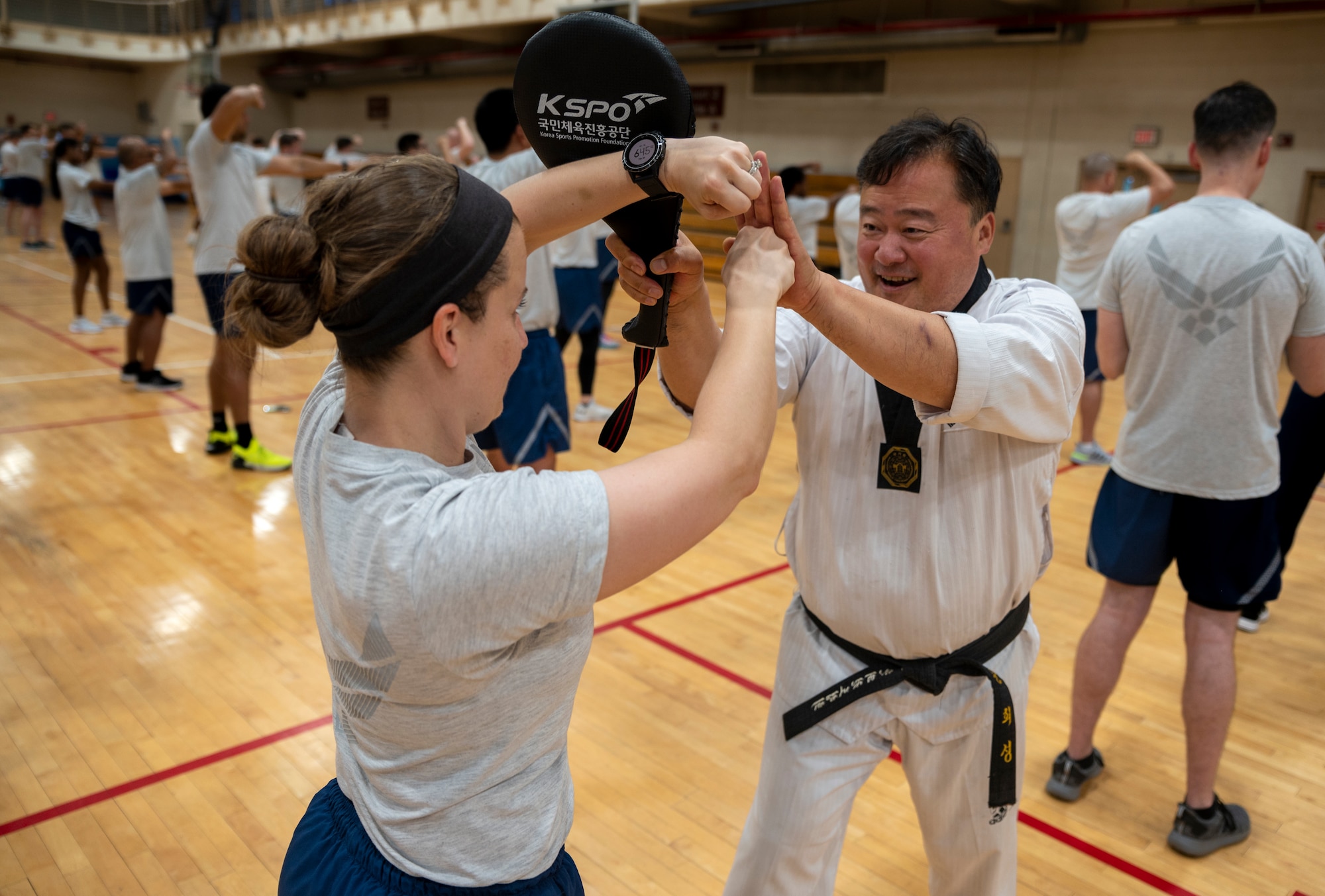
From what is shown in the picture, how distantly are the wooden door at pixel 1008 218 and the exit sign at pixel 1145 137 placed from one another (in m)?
1.34

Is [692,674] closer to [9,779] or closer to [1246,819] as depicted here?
[1246,819]

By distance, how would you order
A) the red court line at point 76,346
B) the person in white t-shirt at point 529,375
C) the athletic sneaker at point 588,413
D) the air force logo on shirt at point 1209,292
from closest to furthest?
1. the air force logo on shirt at point 1209,292
2. the person in white t-shirt at point 529,375
3. the athletic sneaker at point 588,413
4. the red court line at point 76,346

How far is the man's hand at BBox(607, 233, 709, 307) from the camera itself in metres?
1.41

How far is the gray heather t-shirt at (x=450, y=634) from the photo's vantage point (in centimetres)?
95

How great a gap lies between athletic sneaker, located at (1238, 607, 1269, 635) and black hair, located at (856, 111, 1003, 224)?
3143 mm

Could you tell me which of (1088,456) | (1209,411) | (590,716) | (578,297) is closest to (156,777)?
(590,716)

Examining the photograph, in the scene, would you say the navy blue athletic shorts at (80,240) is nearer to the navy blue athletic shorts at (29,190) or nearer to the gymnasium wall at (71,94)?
the navy blue athletic shorts at (29,190)

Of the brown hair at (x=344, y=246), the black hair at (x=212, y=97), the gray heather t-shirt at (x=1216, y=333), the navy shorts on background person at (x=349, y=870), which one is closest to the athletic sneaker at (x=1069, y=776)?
the gray heather t-shirt at (x=1216, y=333)

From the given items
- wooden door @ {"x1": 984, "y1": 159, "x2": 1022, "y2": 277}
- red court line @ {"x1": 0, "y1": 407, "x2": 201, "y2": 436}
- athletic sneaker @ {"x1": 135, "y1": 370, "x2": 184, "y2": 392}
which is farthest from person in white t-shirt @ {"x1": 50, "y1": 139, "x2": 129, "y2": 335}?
wooden door @ {"x1": 984, "y1": 159, "x2": 1022, "y2": 277}

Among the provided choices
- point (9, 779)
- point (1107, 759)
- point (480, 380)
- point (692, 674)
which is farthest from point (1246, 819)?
point (9, 779)

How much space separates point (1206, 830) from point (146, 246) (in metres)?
6.97

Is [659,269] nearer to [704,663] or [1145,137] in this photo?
[704,663]

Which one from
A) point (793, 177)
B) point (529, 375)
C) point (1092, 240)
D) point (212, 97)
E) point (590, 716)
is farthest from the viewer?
point (793, 177)

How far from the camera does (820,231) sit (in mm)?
13398
